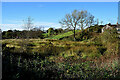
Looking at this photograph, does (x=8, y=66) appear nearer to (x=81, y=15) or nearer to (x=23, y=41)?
(x=23, y=41)

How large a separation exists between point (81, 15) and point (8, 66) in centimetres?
1881

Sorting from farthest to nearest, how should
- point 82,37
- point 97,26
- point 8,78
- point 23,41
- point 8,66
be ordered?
1. point 97,26
2. point 82,37
3. point 23,41
4. point 8,66
5. point 8,78

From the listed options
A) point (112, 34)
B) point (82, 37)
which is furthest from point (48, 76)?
point (82, 37)

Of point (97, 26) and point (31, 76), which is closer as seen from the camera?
point (31, 76)

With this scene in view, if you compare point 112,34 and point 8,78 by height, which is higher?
point 112,34

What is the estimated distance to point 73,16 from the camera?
21.2 metres

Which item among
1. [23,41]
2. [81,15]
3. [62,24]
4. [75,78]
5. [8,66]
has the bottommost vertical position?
[75,78]

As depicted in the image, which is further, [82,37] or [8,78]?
[82,37]

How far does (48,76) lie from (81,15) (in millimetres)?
18769

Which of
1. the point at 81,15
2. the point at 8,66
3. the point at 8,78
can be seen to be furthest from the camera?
the point at 81,15

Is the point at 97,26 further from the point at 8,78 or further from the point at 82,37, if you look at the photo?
the point at 8,78

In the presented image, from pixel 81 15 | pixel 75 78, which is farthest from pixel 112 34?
pixel 81 15

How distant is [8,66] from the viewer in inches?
152

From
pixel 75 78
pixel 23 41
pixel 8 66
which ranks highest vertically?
pixel 23 41
